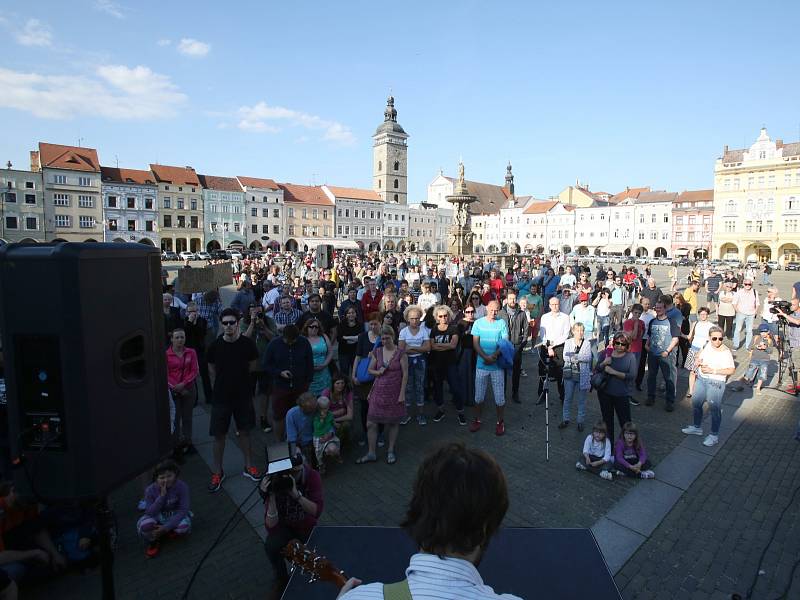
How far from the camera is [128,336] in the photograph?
255 cm

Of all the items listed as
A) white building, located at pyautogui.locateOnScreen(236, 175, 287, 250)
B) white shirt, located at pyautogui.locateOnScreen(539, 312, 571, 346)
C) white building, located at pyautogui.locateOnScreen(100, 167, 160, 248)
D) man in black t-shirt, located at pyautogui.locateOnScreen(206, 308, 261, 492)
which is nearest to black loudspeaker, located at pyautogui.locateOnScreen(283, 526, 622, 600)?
man in black t-shirt, located at pyautogui.locateOnScreen(206, 308, 261, 492)

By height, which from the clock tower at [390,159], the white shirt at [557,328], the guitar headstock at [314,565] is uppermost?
the clock tower at [390,159]

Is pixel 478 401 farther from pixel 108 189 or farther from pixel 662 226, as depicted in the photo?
pixel 662 226

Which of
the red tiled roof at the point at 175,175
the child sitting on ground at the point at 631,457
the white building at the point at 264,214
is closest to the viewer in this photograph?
the child sitting on ground at the point at 631,457

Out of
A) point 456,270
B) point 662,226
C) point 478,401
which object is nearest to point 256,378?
point 478,401

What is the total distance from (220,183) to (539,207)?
186 ft

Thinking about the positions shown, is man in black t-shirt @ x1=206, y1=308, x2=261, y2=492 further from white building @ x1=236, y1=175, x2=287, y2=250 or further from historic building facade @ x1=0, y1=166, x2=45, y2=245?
white building @ x1=236, y1=175, x2=287, y2=250

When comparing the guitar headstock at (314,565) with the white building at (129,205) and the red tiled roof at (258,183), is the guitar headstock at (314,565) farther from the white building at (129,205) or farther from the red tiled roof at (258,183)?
the red tiled roof at (258,183)

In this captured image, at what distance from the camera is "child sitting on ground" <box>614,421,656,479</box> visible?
5.55m

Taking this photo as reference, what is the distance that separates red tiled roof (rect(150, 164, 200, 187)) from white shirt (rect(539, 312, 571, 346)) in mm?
69994

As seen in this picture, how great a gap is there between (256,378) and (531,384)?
17.7 feet

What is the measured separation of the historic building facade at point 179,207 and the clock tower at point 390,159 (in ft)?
116

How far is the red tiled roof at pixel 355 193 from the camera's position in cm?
8412

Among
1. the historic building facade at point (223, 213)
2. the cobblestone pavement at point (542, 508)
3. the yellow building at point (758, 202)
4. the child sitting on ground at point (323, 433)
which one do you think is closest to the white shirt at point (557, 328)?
the cobblestone pavement at point (542, 508)
